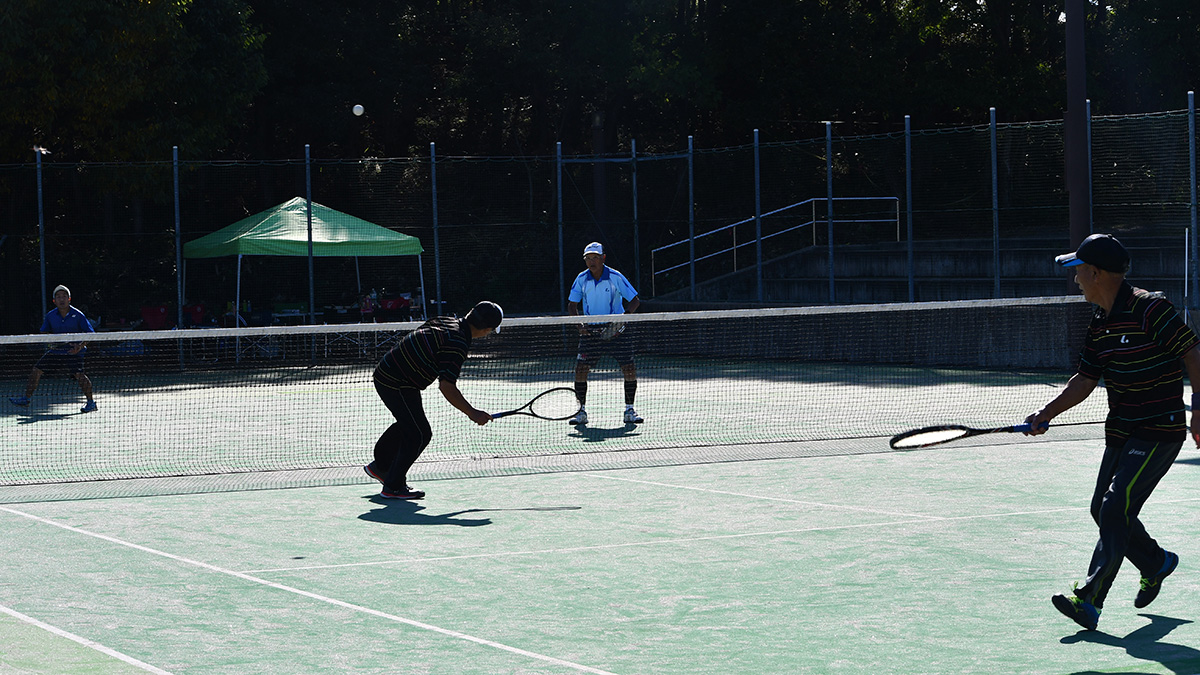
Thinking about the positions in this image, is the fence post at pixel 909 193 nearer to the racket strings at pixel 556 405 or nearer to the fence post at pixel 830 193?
the fence post at pixel 830 193

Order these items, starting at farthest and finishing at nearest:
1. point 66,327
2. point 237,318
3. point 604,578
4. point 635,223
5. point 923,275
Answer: point 635,223 < point 237,318 < point 923,275 < point 66,327 < point 604,578

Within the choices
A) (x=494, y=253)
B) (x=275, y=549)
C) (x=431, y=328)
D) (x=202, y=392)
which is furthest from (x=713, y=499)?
(x=494, y=253)

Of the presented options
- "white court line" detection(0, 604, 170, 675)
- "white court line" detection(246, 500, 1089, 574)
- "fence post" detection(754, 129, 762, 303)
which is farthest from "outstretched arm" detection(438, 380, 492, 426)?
"fence post" detection(754, 129, 762, 303)

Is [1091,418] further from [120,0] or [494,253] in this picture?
[120,0]

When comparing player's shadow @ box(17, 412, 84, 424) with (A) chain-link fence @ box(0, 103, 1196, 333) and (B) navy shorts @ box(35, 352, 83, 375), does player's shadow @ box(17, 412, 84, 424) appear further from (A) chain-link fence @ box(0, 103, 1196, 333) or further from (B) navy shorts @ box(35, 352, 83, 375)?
(A) chain-link fence @ box(0, 103, 1196, 333)

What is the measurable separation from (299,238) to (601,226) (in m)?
6.19

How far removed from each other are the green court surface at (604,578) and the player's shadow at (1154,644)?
19 mm

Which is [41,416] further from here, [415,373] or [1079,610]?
[1079,610]

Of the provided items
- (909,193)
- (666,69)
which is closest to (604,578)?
(909,193)

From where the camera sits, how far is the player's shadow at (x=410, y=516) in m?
9.34

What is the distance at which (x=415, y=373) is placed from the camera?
1027 cm

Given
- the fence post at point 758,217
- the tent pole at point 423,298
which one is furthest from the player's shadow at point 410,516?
the tent pole at point 423,298

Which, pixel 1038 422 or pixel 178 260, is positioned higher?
pixel 178 260

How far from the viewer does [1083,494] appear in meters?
9.95
